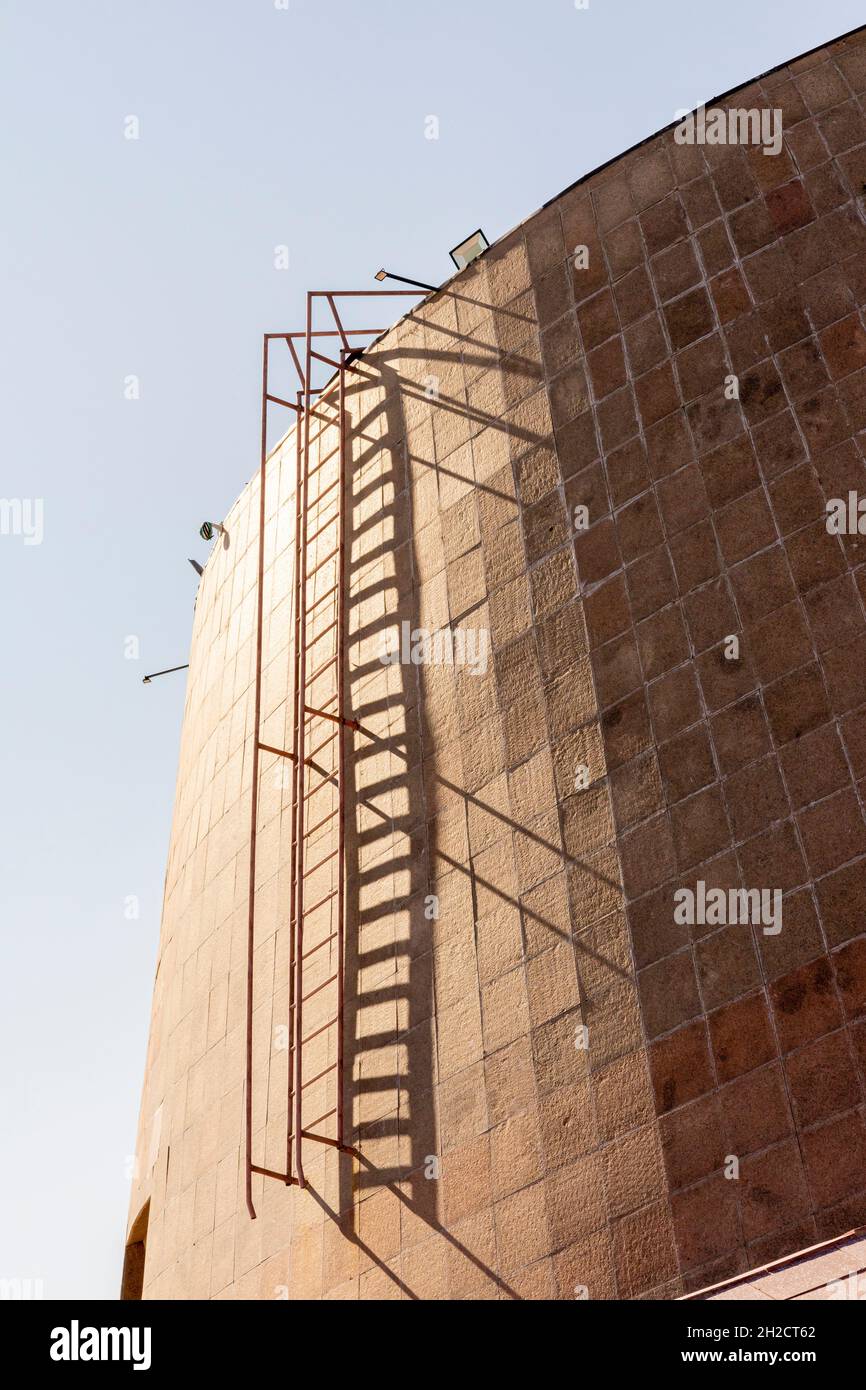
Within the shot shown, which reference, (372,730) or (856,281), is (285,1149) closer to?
(372,730)

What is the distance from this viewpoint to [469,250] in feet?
55.5

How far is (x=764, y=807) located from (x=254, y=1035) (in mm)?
6391

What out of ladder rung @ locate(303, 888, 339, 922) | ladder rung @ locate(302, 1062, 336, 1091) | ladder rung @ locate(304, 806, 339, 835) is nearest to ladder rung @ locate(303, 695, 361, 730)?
ladder rung @ locate(304, 806, 339, 835)

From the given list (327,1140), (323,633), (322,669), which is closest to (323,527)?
(323,633)

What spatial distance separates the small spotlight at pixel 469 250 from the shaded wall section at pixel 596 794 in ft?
1.13

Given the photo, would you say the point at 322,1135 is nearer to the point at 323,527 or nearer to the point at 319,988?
the point at 319,988

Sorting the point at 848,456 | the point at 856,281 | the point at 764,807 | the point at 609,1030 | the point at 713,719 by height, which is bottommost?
the point at 609,1030

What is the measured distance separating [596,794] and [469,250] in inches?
301

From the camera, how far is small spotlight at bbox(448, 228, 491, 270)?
→ 1672 cm

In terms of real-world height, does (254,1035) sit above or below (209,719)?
below

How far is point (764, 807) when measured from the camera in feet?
36.4

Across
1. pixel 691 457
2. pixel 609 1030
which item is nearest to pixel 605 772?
pixel 609 1030

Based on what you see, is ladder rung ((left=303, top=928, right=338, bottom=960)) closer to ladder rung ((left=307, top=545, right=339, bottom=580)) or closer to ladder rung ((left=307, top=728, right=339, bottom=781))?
ladder rung ((left=307, top=728, right=339, bottom=781))

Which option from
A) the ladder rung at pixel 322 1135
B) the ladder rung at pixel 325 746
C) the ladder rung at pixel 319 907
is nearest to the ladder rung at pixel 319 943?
the ladder rung at pixel 319 907
